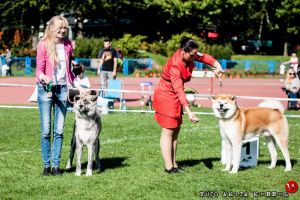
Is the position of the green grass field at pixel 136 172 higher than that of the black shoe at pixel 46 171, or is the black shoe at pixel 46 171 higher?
the black shoe at pixel 46 171

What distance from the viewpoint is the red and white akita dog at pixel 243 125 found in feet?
27.3

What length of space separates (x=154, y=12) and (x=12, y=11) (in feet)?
44.5

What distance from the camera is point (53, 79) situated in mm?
7766

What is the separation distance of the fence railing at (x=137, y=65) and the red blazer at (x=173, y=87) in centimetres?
2785

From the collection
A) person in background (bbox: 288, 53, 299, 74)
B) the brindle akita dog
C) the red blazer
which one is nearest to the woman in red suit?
the red blazer

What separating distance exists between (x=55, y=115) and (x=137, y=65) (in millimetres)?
35133

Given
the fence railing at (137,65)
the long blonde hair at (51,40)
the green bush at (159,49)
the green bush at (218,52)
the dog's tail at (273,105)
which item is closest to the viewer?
the long blonde hair at (51,40)

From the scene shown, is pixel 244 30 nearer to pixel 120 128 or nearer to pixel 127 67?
pixel 127 67

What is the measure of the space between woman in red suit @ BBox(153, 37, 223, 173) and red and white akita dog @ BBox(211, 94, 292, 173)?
52 cm

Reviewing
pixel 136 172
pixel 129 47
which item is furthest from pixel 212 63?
pixel 129 47

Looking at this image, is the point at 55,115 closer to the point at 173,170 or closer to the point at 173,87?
the point at 173,87

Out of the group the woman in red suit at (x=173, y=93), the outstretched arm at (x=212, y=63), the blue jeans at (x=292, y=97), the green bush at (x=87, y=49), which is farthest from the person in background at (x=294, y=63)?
the green bush at (x=87, y=49)

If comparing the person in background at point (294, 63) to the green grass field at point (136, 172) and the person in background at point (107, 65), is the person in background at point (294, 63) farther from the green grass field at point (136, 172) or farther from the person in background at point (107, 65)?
the green grass field at point (136, 172)

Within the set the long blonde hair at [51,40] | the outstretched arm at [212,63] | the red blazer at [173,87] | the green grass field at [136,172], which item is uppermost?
the long blonde hair at [51,40]
